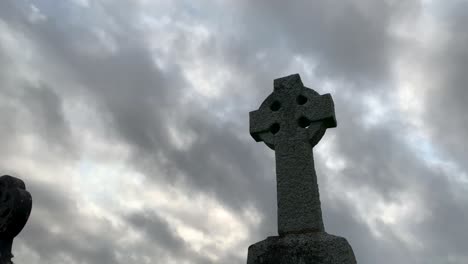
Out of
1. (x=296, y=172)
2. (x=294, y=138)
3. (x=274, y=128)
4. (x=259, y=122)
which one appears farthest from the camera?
(x=259, y=122)

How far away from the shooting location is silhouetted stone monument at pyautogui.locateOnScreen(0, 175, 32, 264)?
14.3 feet

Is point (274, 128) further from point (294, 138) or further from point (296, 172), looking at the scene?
point (296, 172)

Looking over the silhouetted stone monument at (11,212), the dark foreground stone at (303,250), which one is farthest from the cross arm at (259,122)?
the silhouetted stone monument at (11,212)

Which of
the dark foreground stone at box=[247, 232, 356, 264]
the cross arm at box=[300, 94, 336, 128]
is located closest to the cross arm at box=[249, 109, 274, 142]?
the cross arm at box=[300, 94, 336, 128]

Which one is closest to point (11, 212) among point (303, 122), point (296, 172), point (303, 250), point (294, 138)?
point (303, 250)

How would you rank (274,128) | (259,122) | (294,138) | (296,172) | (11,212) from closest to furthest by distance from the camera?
(11,212)
(296,172)
(294,138)
(274,128)
(259,122)

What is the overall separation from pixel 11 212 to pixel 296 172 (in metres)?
3.26

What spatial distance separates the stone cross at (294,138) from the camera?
16.1ft

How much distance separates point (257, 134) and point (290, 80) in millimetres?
910

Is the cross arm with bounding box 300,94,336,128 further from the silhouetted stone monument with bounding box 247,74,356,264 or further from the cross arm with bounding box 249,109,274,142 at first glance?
the cross arm with bounding box 249,109,274,142

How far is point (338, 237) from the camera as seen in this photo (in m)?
4.50

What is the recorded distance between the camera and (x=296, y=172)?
5168 millimetres

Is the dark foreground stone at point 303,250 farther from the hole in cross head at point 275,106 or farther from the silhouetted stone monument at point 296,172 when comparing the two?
the hole in cross head at point 275,106

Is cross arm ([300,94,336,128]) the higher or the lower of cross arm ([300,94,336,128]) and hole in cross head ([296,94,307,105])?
the lower
